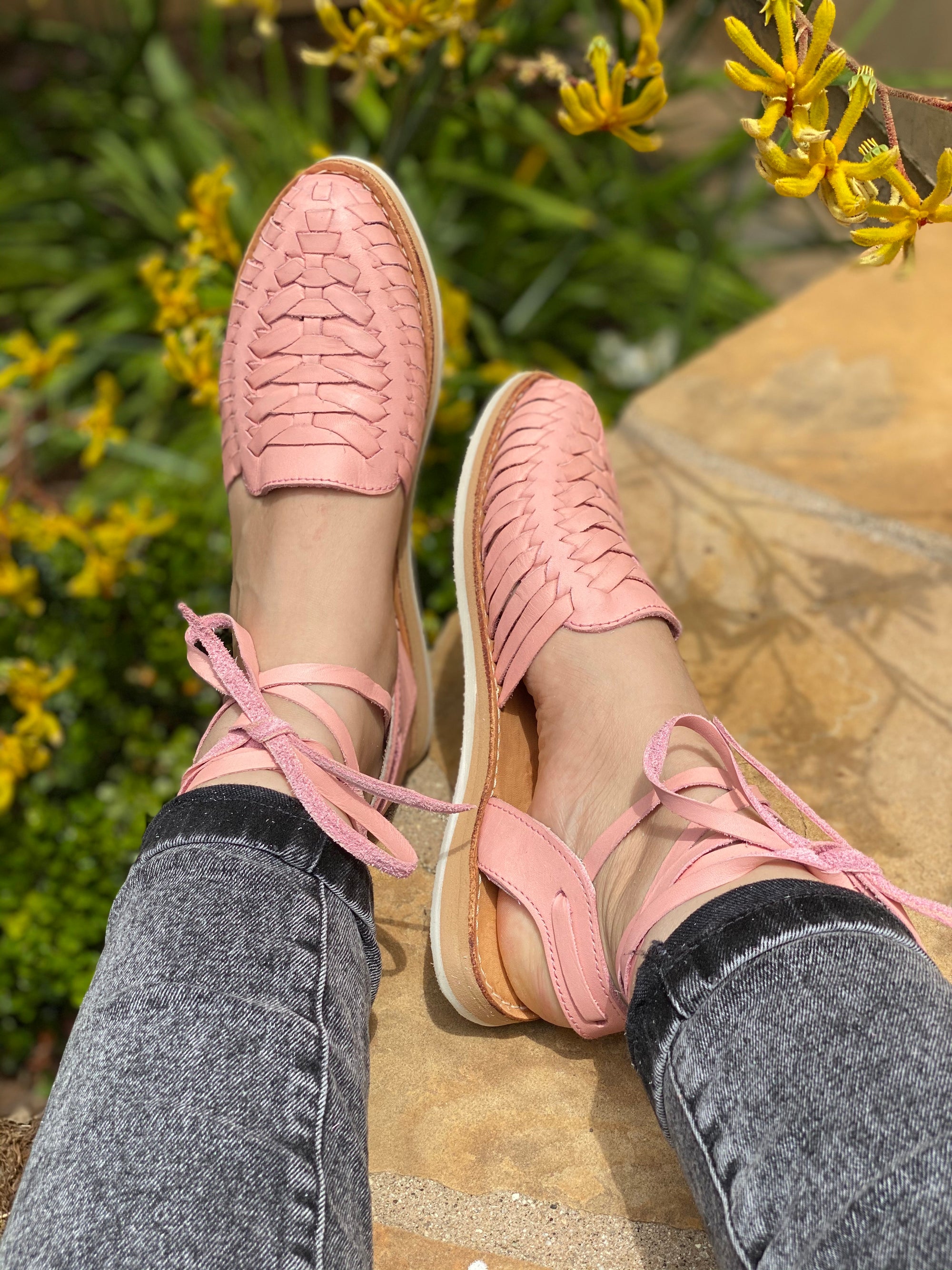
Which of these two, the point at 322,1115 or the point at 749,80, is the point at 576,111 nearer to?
the point at 749,80

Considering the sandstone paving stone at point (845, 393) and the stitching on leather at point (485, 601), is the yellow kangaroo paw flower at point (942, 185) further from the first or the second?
the sandstone paving stone at point (845, 393)

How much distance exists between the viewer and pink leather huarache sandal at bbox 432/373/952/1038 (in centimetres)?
79

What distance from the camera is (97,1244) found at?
58 cm

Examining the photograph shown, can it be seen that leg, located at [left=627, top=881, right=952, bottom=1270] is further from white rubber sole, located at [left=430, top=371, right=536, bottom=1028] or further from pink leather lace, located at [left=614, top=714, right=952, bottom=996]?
white rubber sole, located at [left=430, top=371, right=536, bottom=1028]

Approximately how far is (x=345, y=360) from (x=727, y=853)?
0.71 metres

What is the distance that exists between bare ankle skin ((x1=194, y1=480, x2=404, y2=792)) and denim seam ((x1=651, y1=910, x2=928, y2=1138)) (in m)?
0.40

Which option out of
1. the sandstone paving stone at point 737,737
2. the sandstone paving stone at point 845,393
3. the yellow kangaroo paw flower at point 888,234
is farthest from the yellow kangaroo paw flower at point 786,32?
the sandstone paving stone at point 845,393

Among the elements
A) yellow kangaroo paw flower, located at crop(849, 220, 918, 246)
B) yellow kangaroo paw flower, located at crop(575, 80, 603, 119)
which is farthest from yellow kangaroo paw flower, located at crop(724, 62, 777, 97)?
yellow kangaroo paw flower, located at crop(575, 80, 603, 119)

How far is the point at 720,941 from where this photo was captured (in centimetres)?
71

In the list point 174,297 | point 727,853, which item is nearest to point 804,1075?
point 727,853

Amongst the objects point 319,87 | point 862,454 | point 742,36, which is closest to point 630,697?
point 742,36

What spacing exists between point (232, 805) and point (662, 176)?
67.6 inches

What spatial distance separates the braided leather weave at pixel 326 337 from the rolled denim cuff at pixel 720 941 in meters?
0.60

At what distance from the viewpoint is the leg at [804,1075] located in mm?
576
